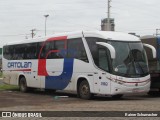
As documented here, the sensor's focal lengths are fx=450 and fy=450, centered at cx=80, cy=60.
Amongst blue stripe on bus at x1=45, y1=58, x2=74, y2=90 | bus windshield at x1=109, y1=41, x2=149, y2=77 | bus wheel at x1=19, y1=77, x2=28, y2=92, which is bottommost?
bus wheel at x1=19, y1=77, x2=28, y2=92

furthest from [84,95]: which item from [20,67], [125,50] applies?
[20,67]

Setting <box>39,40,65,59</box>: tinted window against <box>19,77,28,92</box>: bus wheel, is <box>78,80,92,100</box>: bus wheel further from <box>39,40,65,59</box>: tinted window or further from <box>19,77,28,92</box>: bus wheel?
<box>19,77,28,92</box>: bus wheel

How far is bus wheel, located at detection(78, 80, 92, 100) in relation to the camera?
2038cm

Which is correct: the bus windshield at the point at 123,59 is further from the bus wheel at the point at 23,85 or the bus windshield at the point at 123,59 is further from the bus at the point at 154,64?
the bus wheel at the point at 23,85

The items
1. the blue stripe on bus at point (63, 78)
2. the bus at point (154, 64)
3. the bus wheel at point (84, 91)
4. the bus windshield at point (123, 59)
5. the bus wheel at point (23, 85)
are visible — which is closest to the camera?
the bus windshield at point (123, 59)

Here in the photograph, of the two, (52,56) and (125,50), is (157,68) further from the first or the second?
(52,56)

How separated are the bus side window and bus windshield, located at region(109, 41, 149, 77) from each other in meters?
1.63

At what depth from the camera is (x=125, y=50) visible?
1995cm

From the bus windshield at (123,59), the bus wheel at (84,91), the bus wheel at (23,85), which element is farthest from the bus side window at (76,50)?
the bus wheel at (23,85)

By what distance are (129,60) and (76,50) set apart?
2775 mm

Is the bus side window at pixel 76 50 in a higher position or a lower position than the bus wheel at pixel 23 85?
higher

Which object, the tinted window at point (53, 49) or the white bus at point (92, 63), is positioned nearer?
the white bus at point (92, 63)

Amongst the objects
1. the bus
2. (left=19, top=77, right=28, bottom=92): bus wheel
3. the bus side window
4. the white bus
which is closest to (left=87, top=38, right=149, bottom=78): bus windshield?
the white bus

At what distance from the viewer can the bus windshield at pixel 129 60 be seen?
19391mm
